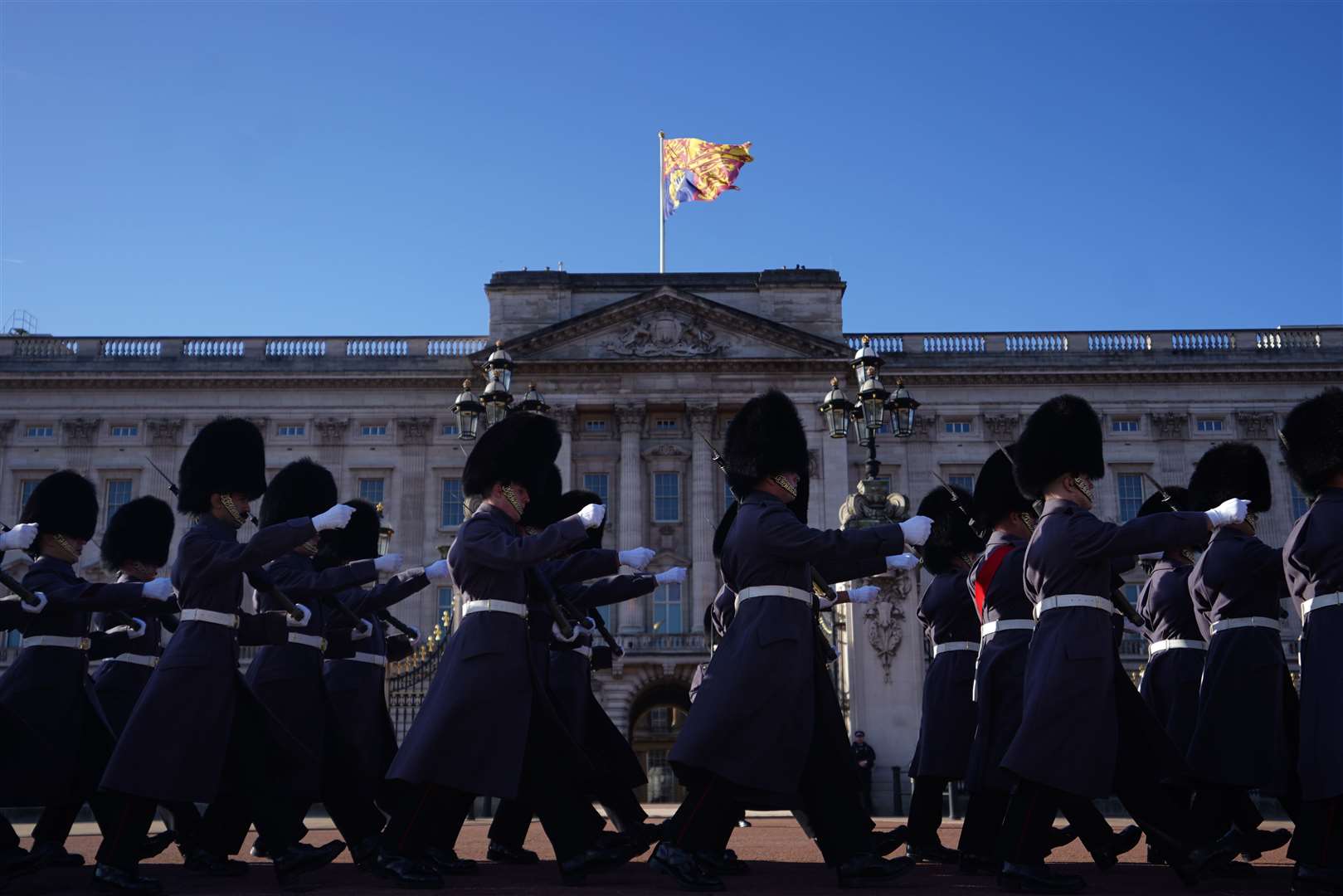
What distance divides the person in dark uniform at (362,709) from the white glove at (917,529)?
2.83 m

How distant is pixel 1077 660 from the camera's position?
691cm

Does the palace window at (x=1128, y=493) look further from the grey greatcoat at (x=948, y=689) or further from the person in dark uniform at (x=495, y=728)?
the person in dark uniform at (x=495, y=728)

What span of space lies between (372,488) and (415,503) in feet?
5.70

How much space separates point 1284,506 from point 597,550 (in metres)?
39.4

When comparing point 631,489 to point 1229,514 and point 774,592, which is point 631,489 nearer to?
point 774,592

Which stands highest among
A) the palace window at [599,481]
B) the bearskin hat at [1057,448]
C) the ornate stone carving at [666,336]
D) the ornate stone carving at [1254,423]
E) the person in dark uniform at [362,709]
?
the ornate stone carving at [666,336]

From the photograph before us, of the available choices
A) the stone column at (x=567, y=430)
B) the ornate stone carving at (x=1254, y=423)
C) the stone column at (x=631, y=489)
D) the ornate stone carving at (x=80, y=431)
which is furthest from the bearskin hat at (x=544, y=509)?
the ornate stone carving at (x=1254, y=423)

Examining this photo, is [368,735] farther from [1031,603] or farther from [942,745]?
[1031,603]

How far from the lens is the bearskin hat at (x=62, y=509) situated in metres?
8.98

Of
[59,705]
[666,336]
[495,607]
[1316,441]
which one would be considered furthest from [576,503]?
[666,336]

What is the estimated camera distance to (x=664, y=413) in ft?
150

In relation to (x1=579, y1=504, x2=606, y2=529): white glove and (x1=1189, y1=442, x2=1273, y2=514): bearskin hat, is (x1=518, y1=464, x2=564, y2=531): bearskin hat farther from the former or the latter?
(x1=1189, y1=442, x2=1273, y2=514): bearskin hat

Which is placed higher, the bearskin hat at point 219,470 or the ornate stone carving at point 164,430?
the ornate stone carving at point 164,430

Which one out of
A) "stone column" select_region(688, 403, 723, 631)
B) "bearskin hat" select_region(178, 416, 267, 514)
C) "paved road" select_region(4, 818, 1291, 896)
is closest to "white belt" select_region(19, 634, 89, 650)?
"bearskin hat" select_region(178, 416, 267, 514)
